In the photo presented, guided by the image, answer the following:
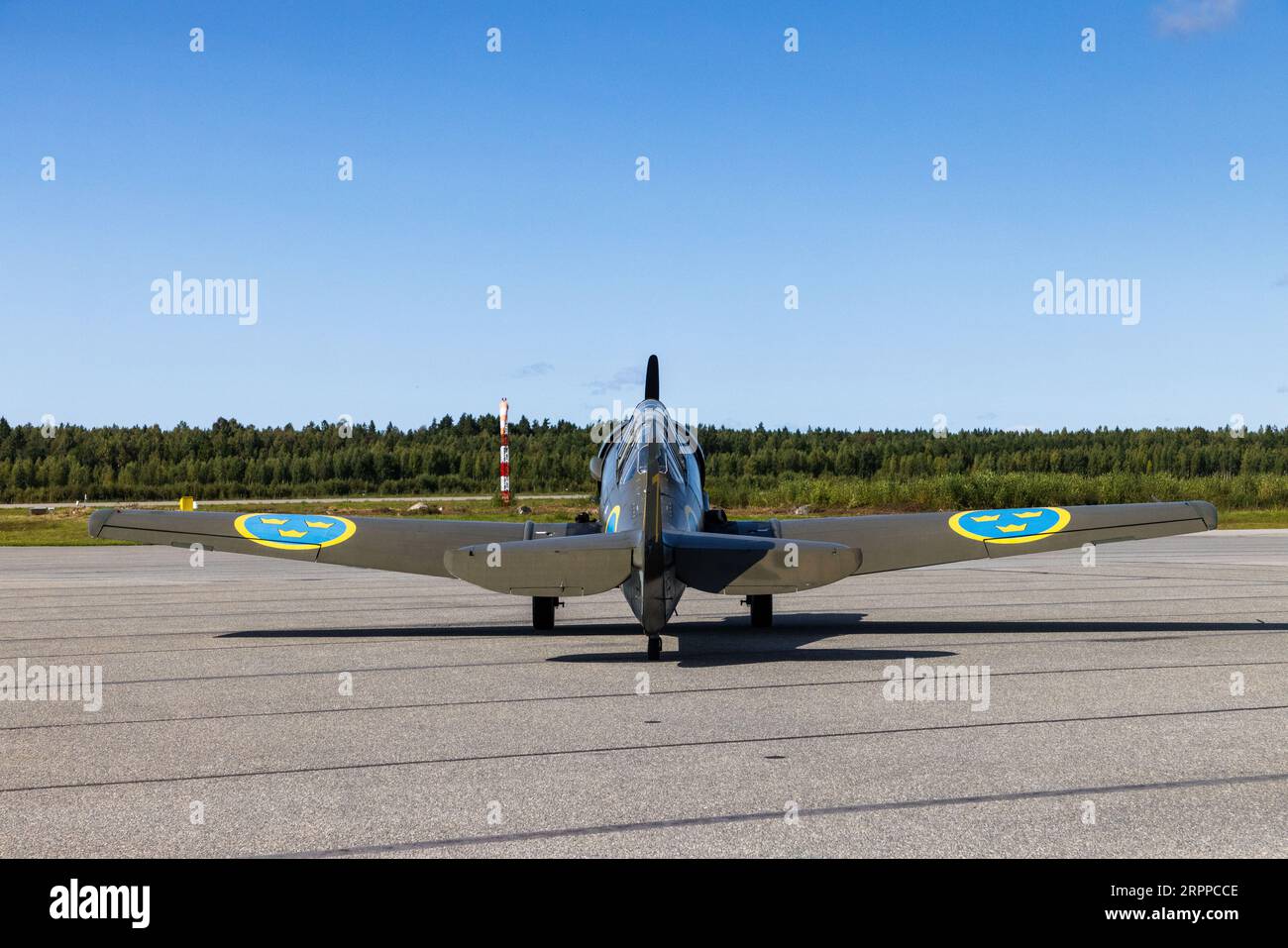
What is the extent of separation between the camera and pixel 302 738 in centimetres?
764

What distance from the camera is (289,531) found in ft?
46.1

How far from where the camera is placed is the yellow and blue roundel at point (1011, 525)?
1359cm

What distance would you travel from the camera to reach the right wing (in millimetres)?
13844

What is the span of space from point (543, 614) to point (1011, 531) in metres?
5.31

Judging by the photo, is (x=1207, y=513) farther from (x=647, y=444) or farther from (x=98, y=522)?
(x=98, y=522)

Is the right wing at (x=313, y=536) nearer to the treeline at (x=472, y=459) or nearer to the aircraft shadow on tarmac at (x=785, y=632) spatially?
the aircraft shadow on tarmac at (x=785, y=632)

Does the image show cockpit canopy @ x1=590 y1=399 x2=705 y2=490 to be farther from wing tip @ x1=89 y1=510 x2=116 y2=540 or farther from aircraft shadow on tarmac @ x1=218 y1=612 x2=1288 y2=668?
wing tip @ x1=89 y1=510 x2=116 y2=540

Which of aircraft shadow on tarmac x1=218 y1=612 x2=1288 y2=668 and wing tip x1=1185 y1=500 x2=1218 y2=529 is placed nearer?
aircraft shadow on tarmac x1=218 y1=612 x2=1288 y2=668

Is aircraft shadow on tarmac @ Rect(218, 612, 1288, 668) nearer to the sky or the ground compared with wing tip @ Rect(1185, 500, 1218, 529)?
nearer to the ground

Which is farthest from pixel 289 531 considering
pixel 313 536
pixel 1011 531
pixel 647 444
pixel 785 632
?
pixel 1011 531

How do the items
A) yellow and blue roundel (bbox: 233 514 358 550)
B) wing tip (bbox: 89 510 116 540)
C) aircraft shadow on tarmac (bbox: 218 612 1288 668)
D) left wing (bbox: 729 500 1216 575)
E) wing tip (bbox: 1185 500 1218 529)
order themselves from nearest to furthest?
aircraft shadow on tarmac (bbox: 218 612 1288 668) < wing tip (bbox: 1185 500 1218 529) < left wing (bbox: 729 500 1216 575) < wing tip (bbox: 89 510 116 540) < yellow and blue roundel (bbox: 233 514 358 550)

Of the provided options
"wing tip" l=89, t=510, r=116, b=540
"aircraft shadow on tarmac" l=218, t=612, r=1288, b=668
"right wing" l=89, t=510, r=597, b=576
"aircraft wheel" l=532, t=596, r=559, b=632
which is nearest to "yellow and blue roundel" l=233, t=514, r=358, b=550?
"right wing" l=89, t=510, r=597, b=576
